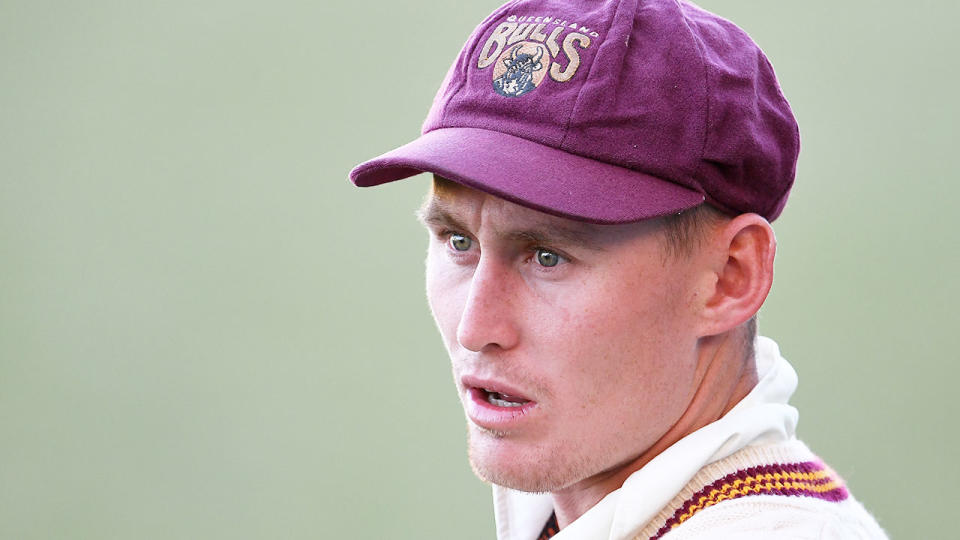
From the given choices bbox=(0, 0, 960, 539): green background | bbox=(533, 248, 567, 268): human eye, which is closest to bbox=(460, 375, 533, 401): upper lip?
bbox=(533, 248, 567, 268): human eye

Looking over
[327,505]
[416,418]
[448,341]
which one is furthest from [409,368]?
[448,341]

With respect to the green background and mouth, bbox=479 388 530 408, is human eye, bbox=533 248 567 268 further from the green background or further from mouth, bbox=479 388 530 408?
the green background

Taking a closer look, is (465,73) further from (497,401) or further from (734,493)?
(734,493)

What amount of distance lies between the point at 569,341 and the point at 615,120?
205 mm

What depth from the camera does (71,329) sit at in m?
2.60

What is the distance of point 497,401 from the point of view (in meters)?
1.03

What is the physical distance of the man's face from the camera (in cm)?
97

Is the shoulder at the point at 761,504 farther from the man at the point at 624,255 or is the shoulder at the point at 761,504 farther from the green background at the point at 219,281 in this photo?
the green background at the point at 219,281

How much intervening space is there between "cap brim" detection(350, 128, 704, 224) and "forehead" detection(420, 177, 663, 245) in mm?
41

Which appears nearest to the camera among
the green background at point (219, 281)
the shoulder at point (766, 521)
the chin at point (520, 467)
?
the shoulder at point (766, 521)

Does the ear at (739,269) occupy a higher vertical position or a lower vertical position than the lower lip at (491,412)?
higher

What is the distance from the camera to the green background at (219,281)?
102 inches

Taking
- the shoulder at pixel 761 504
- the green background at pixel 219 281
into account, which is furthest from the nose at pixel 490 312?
the green background at pixel 219 281

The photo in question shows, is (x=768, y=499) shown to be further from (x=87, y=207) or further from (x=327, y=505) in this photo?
(x=87, y=207)
